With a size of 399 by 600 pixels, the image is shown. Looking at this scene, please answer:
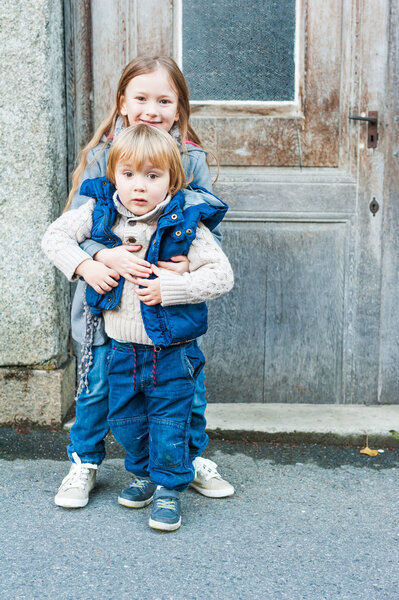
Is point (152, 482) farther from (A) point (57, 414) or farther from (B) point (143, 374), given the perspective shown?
(A) point (57, 414)

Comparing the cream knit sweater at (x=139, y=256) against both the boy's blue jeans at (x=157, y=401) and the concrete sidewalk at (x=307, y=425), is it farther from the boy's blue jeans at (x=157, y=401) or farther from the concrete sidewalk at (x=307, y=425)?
the concrete sidewalk at (x=307, y=425)

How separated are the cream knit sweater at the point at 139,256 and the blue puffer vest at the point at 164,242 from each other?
0.03m

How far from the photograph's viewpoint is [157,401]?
8.08ft

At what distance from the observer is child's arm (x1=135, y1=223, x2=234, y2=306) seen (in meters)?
2.32

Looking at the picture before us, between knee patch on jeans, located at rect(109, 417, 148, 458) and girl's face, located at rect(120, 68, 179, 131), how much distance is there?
1049mm

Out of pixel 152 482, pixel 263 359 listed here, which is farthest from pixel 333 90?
pixel 152 482

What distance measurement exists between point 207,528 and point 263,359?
1190 mm

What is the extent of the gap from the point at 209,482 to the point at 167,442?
0.39 metres

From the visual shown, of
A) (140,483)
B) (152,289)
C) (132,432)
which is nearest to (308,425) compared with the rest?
(140,483)

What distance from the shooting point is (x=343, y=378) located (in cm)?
352

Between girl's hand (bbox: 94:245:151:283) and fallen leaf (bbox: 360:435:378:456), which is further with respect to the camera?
fallen leaf (bbox: 360:435:378:456)

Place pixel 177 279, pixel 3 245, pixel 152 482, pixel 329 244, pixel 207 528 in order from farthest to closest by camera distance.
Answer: pixel 329 244 < pixel 3 245 < pixel 152 482 < pixel 207 528 < pixel 177 279

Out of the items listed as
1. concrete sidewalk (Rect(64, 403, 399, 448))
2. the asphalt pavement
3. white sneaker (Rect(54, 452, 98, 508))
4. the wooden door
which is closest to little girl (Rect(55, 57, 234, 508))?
white sneaker (Rect(54, 452, 98, 508))

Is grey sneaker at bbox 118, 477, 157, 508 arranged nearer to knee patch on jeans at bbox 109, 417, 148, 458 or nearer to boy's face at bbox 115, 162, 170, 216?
knee patch on jeans at bbox 109, 417, 148, 458
